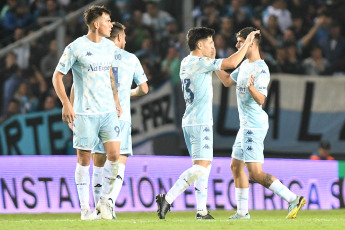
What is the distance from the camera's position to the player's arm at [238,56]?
8.27m

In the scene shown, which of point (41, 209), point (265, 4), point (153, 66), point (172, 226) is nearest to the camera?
point (172, 226)

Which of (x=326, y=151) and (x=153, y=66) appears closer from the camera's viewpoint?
(x=326, y=151)

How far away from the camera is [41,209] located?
1123cm

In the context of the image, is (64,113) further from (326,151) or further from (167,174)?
(326,151)

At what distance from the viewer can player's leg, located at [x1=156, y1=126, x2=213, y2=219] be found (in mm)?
8430

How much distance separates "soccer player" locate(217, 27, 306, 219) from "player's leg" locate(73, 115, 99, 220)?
153 cm

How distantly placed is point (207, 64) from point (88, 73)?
117 centimetres

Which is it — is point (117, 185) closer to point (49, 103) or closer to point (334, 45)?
point (49, 103)

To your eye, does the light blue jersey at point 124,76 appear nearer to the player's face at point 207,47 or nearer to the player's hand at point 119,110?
the player's hand at point 119,110

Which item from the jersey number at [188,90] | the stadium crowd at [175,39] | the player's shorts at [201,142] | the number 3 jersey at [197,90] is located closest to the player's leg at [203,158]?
the player's shorts at [201,142]

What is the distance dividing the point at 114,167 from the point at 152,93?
5390 millimetres

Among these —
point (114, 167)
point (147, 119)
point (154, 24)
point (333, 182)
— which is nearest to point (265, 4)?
point (154, 24)

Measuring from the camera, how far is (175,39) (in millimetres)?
14031

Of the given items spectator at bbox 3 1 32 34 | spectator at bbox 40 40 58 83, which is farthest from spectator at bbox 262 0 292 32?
spectator at bbox 3 1 32 34
